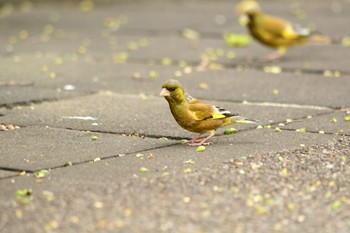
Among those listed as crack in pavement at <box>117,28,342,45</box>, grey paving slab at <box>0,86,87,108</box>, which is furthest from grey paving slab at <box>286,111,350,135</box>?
crack in pavement at <box>117,28,342,45</box>

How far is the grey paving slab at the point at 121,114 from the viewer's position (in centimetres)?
651

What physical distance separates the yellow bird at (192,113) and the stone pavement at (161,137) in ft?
0.52

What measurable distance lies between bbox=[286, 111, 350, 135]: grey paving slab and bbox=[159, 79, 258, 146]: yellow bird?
74 cm

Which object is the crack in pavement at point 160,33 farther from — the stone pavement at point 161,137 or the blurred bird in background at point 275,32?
the blurred bird in background at point 275,32

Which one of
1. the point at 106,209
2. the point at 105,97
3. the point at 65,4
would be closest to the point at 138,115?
the point at 105,97

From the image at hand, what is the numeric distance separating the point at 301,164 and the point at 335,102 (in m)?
2.39

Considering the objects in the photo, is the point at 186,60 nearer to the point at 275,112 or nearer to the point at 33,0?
the point at 275,112

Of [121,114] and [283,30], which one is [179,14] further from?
[121,114]

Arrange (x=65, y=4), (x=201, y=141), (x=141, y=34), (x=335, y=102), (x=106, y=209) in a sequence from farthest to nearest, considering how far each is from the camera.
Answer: (x=65, y=4) → (x=141, y=34) → (x=335, y=102) → (x=201, y=141) → (x=106, y=209)

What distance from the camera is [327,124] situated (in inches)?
260

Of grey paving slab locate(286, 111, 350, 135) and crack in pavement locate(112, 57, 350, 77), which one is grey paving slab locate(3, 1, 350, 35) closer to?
crack in pavement locate(112, 57, 350, 77)

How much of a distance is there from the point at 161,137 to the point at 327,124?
4.28 ft

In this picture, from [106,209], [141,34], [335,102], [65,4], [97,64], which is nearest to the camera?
[106,209]

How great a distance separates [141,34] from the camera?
1220 cm
